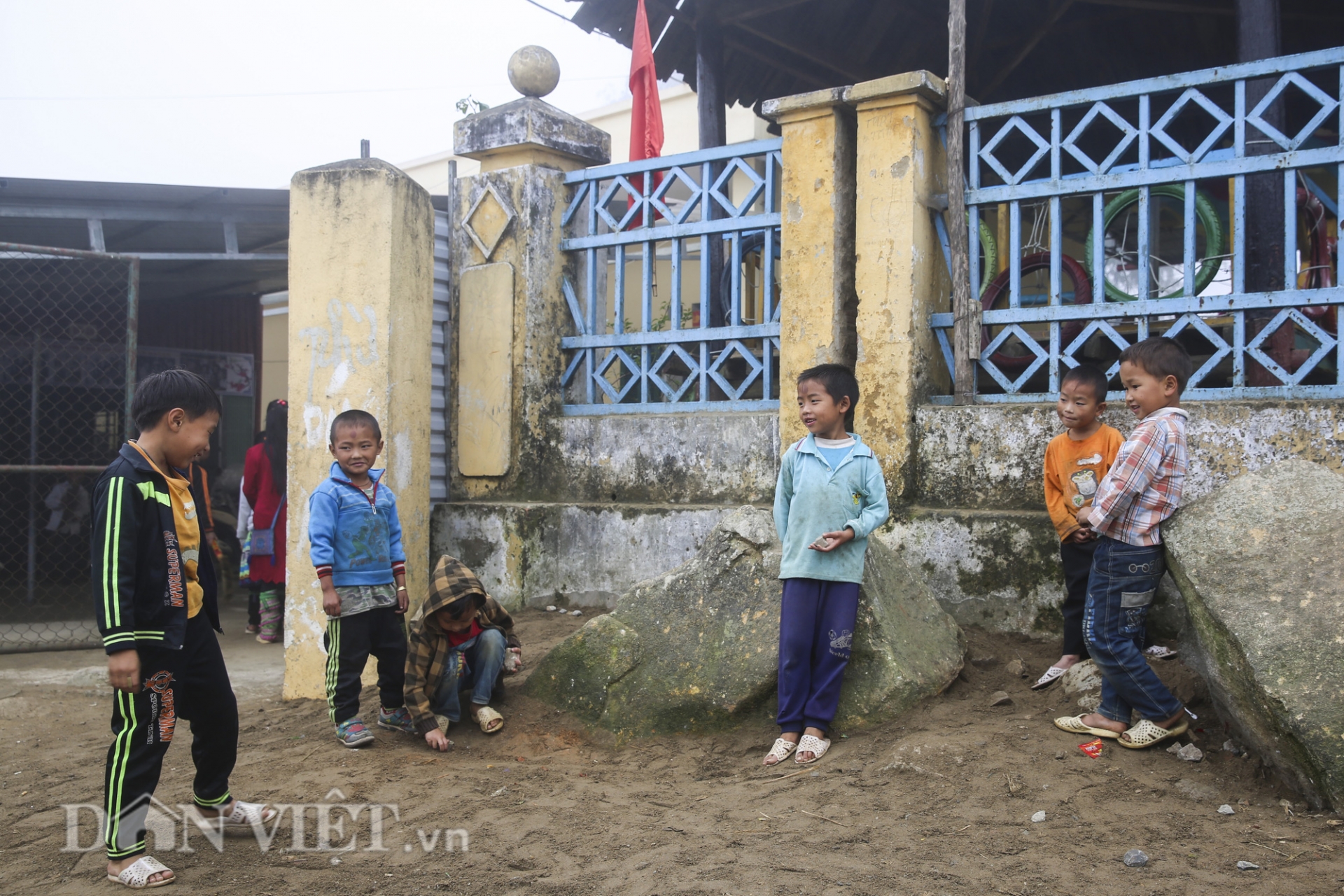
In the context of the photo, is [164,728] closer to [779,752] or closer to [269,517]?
[779,752]

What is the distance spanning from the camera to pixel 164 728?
2.93 m

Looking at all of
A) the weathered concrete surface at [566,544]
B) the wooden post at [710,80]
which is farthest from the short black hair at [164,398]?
the wooden post at [710,80]

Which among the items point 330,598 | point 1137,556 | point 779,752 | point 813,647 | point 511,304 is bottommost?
point 779,752

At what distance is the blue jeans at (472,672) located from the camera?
421 centimetres

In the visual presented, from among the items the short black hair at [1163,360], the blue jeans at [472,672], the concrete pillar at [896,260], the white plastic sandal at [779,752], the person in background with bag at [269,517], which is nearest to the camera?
the short black hair at [1163,360]

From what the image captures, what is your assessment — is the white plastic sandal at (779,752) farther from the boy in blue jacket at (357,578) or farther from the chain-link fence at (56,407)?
the chain-link fence at (56,407)

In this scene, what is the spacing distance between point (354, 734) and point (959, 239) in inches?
134

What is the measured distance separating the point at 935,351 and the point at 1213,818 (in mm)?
2545

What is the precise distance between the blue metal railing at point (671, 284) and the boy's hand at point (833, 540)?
184 centimetres

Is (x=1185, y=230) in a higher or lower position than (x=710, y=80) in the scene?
lower

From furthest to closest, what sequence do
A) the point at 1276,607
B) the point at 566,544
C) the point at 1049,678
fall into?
the point at 566,544, the point at 1049,678, the point at 1276,607

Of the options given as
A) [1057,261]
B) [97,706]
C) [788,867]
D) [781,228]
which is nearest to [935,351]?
[1057,261]

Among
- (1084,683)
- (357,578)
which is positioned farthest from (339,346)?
(1084,683)

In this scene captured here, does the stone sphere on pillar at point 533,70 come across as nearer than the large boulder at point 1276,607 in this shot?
No
